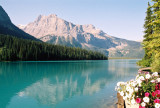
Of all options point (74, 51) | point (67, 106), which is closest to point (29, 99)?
point (67, 106)

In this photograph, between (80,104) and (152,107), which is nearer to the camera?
(152,107)

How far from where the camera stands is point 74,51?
605 ft

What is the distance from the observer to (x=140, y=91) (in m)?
7.54

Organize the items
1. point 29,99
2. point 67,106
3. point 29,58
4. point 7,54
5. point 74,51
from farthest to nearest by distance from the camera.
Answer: point 74,51 < point 29,58 < point 7,54 < point 29,99 < point 67,106

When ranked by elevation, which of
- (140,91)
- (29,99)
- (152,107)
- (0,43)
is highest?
(0,43)

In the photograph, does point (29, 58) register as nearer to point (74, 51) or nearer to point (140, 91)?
point (74, 51)

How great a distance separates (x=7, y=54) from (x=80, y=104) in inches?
4684

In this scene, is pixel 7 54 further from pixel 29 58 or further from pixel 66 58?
pixel 66 58

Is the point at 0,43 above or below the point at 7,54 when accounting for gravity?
above

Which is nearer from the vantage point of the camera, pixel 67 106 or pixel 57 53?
pixel 67 106

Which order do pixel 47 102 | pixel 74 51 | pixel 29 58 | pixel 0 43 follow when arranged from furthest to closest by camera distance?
pixel 74 51
pixel 0 43
pixel 29 58
pixel 47 102

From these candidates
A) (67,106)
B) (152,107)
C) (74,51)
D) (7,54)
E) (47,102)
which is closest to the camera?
(152,107)

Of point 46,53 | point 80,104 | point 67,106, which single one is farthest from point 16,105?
point 46,53

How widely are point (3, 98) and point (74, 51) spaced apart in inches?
6596
